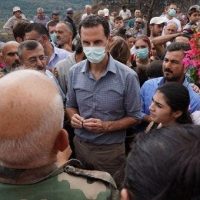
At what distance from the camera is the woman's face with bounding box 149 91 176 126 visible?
3.28m

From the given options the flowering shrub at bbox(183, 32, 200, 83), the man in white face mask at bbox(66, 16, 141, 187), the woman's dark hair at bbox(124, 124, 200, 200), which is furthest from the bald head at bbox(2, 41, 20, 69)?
the woman's dark hair at bbox(124, 124, 200, 200)

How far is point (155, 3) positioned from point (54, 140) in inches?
708

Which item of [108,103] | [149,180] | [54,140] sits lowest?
[108,103]

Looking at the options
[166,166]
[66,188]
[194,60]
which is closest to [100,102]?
[194,60]

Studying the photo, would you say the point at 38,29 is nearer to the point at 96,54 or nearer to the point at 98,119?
the point at 96,54

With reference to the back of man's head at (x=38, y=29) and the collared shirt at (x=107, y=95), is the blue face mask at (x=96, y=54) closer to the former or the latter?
the collared shirt at (x=107, y=95)

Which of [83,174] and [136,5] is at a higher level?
[83,174]

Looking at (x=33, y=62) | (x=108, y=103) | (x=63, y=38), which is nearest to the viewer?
(x=108, y=103)

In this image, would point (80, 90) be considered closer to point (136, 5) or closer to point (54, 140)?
point (54, 140)

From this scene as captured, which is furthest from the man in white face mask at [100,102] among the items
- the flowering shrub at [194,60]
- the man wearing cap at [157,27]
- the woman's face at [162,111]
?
the man wearing cap at [157,27]

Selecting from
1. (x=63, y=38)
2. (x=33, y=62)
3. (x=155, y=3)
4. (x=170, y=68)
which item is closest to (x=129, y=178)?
(x=170, y=68)

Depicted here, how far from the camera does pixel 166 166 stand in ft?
3.60

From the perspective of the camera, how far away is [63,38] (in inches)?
266

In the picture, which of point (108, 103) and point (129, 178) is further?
point (108, 103)
